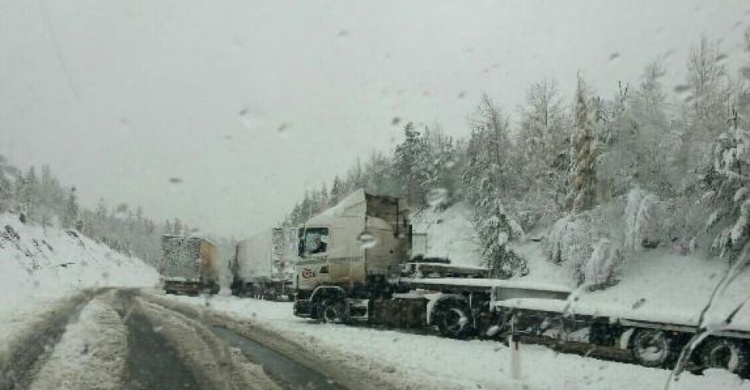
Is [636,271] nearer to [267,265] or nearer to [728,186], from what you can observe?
[728,186]

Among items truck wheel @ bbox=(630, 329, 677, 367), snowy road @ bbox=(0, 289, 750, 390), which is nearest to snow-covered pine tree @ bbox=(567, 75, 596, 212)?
snowy road @ bbox=(0, 289, 750, 390)

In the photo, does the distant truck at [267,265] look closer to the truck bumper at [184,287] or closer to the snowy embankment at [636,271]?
the truck bumper at [184,287]

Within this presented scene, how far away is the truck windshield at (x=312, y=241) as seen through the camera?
71.5 ft

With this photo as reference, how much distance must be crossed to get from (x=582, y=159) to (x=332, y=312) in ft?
112

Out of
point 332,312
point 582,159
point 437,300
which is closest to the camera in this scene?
point 437,300

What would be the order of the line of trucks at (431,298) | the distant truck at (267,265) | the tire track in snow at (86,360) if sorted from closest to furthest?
1. the tire track in snow at (86,360)
2. the line of trucks at (431,298)
3. the distant truck at (267,265)

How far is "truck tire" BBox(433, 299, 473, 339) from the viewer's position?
57.8 feet

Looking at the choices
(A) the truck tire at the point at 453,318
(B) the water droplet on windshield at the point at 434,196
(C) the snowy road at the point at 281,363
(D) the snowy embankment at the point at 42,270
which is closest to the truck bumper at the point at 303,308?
(C) the snowy road at the point at 281,363

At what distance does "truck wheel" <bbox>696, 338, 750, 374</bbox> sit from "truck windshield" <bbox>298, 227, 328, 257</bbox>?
11867 mm

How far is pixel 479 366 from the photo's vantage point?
40.8 ft

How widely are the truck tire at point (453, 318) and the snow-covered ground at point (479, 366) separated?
463mm

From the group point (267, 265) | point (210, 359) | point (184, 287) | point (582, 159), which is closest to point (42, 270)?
point (184, 287)

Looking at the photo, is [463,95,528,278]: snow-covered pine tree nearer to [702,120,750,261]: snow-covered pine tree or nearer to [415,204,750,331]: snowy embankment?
[415,204,750,331]: snowy embankment

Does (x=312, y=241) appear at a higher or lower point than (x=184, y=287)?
higher
